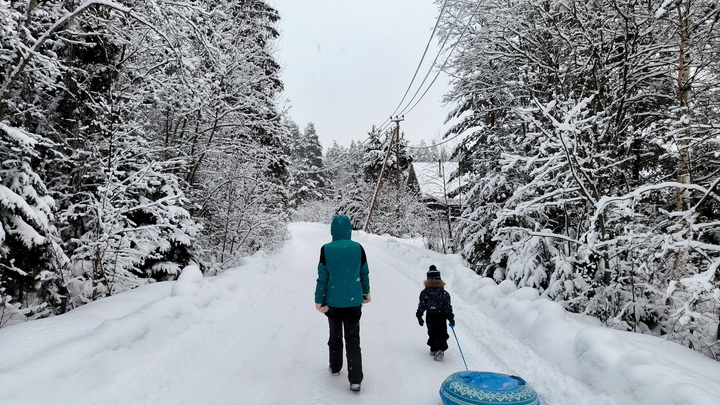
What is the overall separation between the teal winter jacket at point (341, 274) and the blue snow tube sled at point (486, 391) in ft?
4.33

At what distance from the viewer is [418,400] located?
3871 millimetres

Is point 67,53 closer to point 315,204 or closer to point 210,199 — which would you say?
point 210,199


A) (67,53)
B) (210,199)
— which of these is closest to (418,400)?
(67,53)

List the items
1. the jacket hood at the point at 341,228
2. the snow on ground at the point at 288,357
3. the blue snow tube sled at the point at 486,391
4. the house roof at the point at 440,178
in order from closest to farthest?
the blue snow tube sled at the point at 486,391, the snow on ground at the point at 288,357, the jacket hood at the point at 341,228, the house roof at the point at 440,178

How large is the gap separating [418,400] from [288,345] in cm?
219

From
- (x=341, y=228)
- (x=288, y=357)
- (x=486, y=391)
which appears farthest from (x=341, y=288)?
(x=486, y=391)

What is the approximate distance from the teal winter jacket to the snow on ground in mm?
927

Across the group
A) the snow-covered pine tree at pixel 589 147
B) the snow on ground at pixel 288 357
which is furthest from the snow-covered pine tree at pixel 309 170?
the snow on ground at pixel 288 357

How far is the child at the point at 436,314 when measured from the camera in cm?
502

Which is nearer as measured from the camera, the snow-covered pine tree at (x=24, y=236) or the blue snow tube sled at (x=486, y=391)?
the blue snow tube sled at (x=486, y=391)

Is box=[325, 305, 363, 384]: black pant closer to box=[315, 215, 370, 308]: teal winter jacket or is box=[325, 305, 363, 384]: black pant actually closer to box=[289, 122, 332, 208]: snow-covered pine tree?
box=[315, 215, 370, 308]: teal winter jacket

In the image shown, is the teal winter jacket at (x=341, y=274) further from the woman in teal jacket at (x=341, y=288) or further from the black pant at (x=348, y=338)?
the black pant at (x=348, y=338)

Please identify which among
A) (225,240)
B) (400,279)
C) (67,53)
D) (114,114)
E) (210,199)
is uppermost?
(67,53)

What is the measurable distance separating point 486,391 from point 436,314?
1.90m
